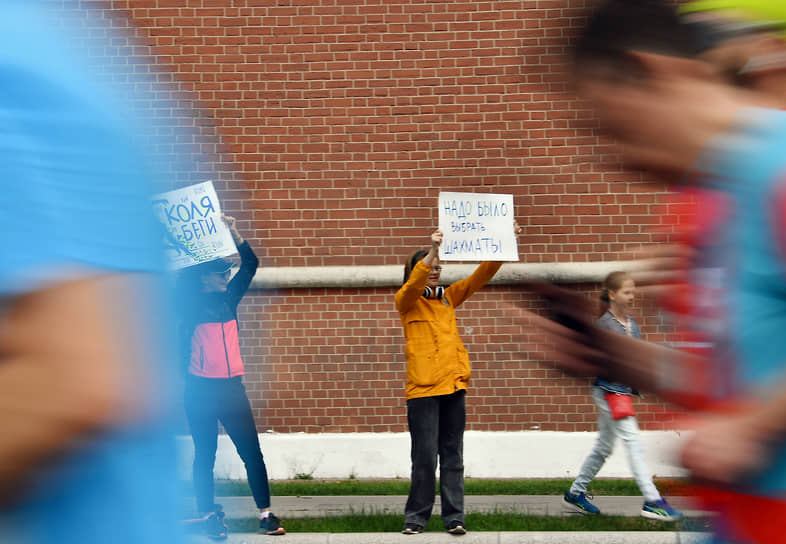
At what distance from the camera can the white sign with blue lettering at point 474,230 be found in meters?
7.48

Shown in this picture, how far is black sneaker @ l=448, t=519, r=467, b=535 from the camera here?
23.1ft

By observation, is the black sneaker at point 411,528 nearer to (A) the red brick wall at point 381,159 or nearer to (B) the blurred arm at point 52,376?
(A) the red brick wall at point 381,159

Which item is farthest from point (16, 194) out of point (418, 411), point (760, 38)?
point (418, 411)

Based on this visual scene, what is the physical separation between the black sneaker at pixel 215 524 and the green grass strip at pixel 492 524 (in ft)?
16.5

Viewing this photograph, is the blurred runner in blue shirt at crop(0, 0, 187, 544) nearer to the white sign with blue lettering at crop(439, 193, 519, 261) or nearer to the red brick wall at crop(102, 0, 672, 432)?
the white sign with blue lettering at crop(439, 193, 519, 261)

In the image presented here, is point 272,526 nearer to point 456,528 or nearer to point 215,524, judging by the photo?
point 456,528

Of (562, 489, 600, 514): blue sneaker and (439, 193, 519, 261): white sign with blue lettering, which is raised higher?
(439, 193, 519, 261): white sign with blue lettering

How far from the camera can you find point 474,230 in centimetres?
749

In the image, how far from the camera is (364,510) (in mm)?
7992

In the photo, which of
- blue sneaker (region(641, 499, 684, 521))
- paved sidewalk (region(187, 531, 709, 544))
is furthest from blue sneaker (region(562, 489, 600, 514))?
paved sidewalk (region(187, 531, 709, 544))

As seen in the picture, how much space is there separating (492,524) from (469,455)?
9.25ft

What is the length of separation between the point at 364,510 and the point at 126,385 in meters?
7.14

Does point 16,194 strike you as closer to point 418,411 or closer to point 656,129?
point 656,129

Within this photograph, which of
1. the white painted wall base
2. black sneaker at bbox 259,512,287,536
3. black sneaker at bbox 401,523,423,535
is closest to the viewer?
black sneaker at bbox 259,512,287,536
